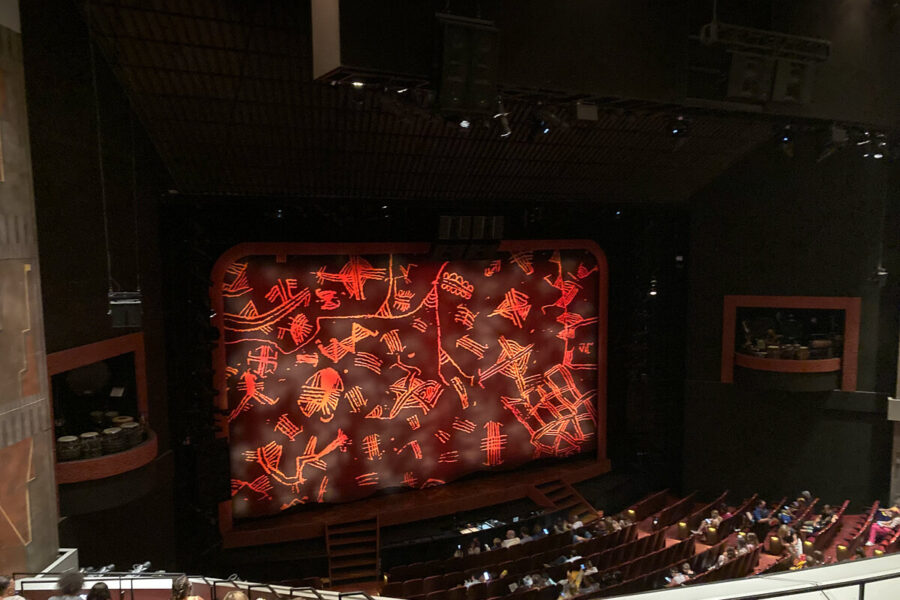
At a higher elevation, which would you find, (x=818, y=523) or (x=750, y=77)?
(x=750, y=77)

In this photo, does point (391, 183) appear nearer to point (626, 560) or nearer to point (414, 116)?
point (414, 116)

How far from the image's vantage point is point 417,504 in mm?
9742

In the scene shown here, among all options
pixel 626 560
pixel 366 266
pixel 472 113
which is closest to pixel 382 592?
pixel 626 560

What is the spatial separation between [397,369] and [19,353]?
5.66 m

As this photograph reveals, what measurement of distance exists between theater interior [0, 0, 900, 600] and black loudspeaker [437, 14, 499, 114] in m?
0.03

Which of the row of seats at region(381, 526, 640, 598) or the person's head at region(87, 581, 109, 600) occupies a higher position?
the person's head at region(87, 581, 109, 600)

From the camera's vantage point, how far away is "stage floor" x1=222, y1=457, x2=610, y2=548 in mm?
8766

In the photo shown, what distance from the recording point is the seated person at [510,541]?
8.97m

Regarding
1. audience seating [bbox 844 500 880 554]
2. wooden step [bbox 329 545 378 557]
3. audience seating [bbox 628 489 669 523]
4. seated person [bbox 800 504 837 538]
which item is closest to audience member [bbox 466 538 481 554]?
wooden step [bbox 329 545 378 557]

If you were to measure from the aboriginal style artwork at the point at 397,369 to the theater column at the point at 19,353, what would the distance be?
317 cm

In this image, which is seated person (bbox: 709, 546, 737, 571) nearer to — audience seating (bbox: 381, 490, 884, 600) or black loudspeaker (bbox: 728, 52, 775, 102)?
audience seating (bbox: 381, 490, 884, 600)

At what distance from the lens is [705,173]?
10742mm

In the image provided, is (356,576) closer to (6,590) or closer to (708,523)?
(6,590)

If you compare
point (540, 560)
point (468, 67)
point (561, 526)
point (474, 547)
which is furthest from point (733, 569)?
point (468, 67)
